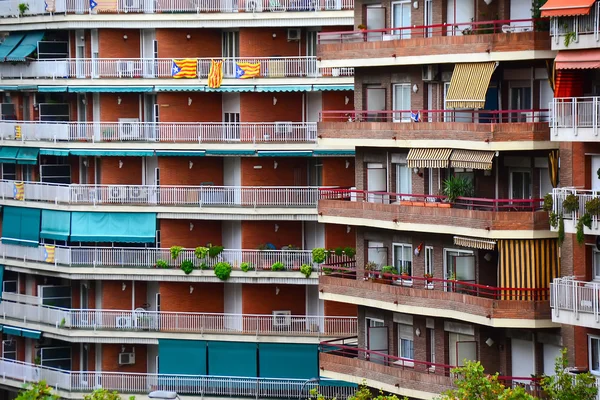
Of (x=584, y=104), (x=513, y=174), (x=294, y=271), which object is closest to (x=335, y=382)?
(x=294, y=271)

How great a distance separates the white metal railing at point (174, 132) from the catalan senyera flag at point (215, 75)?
66.2 inches

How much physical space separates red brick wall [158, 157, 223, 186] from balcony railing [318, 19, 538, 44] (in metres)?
13.3

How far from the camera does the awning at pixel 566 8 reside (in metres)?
62.2

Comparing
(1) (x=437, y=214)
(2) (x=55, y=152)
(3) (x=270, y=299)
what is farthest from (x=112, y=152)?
(1) (x=437, y=214)

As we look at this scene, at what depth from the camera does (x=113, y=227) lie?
87188 mm

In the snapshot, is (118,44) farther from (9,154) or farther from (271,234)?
(271,234)

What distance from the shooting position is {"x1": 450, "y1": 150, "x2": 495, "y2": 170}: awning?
6669cm

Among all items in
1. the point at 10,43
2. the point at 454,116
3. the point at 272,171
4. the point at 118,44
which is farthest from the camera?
the point at 10,43

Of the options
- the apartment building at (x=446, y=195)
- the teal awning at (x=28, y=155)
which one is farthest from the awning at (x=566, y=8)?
the teal awning at (x=28, y=155)

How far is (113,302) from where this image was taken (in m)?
88.4

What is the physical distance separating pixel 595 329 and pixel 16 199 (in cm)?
3540

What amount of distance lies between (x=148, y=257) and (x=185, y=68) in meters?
8.02

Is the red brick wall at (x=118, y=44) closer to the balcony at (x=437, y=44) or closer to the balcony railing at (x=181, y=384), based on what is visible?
the balcony railing at (x=181, y=384)

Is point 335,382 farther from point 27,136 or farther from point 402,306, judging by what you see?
point 27,136
